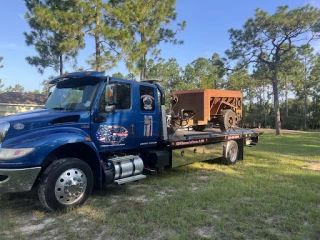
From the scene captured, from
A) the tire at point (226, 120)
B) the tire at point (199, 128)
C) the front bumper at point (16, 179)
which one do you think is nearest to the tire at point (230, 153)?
the tire at point (226, 120)

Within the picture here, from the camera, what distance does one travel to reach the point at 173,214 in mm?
4270

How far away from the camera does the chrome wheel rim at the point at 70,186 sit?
4309 mm

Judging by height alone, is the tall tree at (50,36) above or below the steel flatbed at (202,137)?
above

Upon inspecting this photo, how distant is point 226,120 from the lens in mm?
A: 8562

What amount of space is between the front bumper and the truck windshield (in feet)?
4.75

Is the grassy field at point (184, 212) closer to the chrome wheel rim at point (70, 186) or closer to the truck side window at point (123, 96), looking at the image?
the chrome wheel rim at point (70, 186)

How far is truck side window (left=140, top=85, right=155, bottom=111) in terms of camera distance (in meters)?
5.94

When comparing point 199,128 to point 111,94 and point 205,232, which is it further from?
point 205,232

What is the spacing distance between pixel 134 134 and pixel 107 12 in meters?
10.5

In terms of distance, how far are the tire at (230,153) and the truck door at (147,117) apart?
2.89 metres

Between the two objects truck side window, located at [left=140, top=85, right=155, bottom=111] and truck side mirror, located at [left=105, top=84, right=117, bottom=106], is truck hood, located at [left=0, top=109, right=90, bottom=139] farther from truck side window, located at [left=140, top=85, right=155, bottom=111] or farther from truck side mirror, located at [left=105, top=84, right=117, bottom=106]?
truck side window, located at [left=140, top=85, right=155, bottom=111]

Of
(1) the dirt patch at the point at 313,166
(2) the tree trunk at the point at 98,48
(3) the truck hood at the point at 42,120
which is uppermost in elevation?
(2) the tree trunk at the point at 98,48

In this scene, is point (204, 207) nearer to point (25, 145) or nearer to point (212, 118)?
point (25, 145)

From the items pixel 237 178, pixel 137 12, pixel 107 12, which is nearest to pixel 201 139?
pixel 237 178
